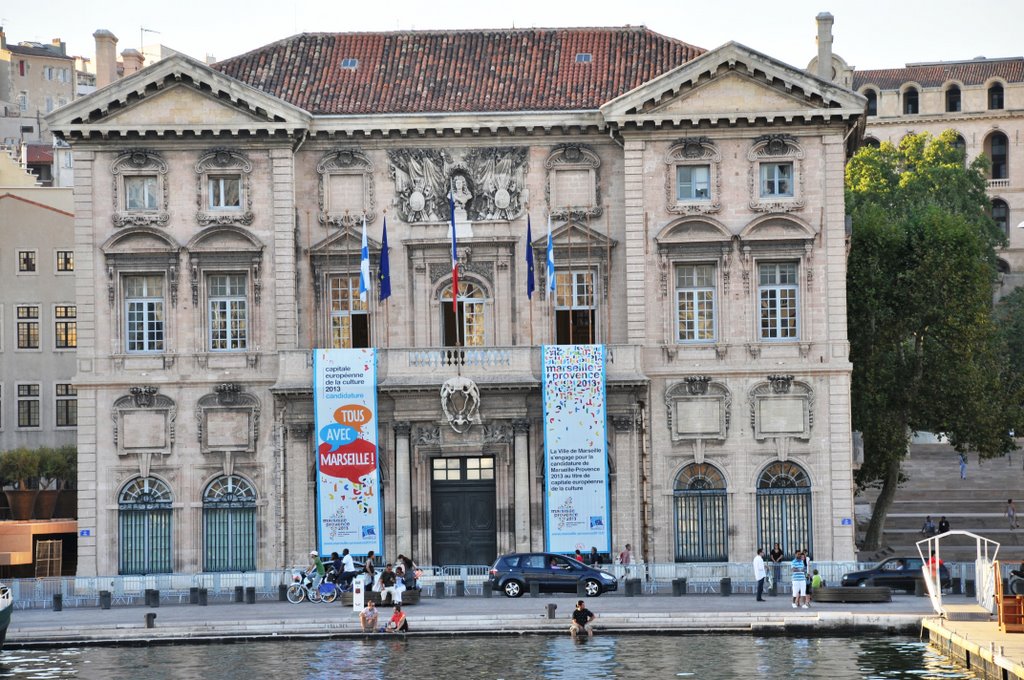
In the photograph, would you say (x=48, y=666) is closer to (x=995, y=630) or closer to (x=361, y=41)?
(x=995, y=630)

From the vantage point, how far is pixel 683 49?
6681 cm

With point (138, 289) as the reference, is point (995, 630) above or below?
below

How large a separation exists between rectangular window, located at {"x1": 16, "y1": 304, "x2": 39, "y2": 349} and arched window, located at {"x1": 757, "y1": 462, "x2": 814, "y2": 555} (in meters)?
35.7

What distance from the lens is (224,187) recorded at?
210 ft

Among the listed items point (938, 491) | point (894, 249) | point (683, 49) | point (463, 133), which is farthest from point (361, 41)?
point (938, 491)

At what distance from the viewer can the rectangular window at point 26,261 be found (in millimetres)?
83625

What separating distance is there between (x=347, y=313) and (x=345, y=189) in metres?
4.15

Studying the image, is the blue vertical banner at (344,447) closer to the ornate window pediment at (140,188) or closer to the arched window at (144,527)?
the arched window at (144,527)

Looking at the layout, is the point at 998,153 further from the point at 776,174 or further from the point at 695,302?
the point at 695,302

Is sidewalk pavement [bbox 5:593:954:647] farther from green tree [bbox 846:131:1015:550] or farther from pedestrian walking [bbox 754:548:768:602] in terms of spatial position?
green tree [bbox 846:131:1015:550]

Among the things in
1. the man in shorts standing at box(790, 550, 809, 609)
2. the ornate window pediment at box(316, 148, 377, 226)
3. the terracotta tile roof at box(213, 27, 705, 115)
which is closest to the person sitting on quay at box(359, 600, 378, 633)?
the man in shorts standing at box(790, 550, 809, 609)

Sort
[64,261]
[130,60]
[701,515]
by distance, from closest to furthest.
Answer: [701,515] < [130,60] < [64,261]

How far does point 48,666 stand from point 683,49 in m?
32.2

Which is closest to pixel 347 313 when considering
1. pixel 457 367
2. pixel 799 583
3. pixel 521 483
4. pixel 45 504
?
pixel 457 367
